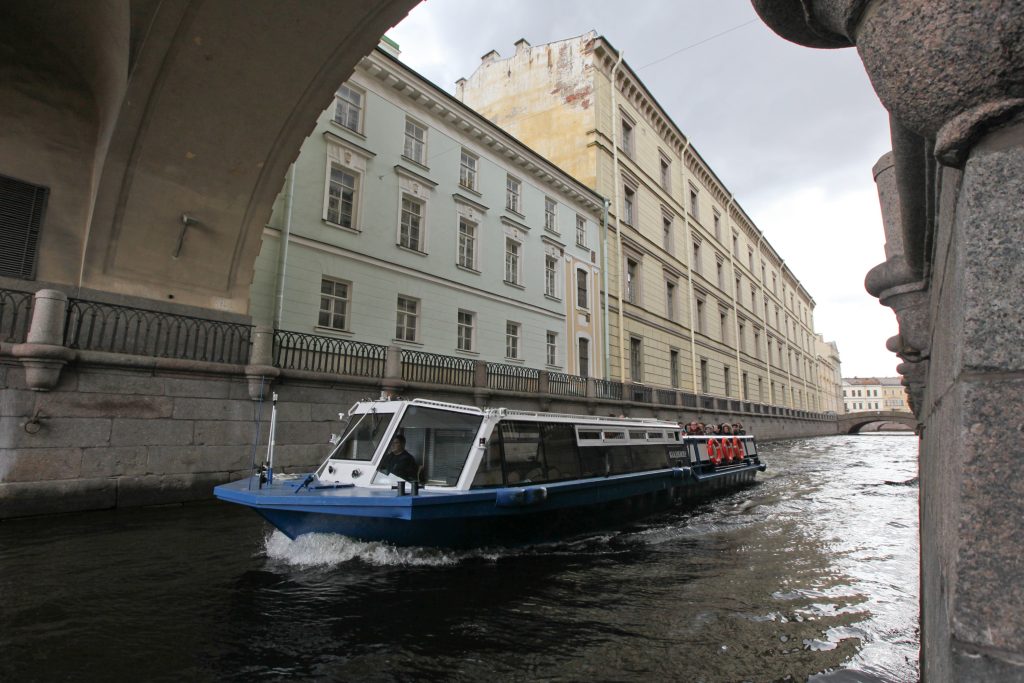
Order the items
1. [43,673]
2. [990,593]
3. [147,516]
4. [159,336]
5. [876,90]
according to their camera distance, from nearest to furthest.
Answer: [990,593] < [876,90] < [43,673] < [147,516] < [159,336]

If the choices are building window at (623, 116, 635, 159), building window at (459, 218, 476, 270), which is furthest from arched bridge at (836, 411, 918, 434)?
building window at (459, 218, 476, 270)

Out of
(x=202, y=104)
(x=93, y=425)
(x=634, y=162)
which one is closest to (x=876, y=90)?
(x=93, y=425)

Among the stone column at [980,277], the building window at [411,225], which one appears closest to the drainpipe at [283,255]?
the building window at [411,225]

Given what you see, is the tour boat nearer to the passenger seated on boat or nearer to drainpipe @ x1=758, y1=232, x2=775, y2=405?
the passenger seated on boat

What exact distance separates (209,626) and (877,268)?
20.0 ft

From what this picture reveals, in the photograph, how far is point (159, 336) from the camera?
10469mm

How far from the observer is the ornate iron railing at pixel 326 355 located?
12469 millimetres

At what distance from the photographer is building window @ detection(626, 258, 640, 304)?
29.3 meters

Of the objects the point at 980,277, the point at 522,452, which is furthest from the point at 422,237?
the point at 980,277

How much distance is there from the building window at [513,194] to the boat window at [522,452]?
52.0 ft

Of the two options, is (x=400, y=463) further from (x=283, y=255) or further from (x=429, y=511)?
(x=283, y=255)

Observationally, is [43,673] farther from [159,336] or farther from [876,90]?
[159,336]

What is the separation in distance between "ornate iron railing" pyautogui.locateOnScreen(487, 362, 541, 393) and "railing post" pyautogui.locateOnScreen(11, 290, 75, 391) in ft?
34.1

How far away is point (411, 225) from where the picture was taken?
1855 centimetres
